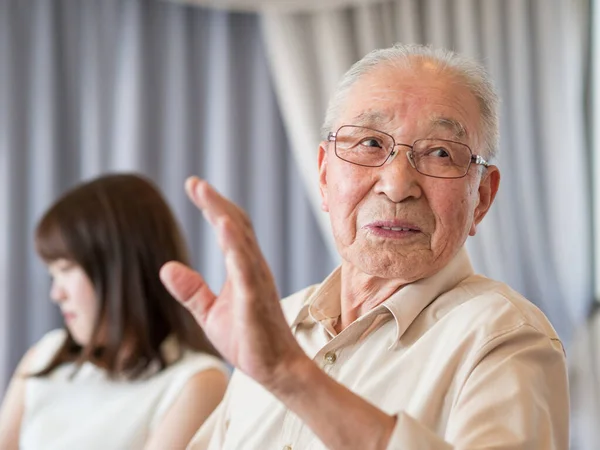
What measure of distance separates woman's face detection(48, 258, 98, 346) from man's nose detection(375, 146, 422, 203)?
109 centimetres

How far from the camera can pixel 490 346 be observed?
1.11m

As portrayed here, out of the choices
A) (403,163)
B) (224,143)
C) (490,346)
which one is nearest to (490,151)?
(403,163)

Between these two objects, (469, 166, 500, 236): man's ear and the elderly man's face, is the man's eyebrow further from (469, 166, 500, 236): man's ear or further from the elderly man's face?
(469, 166, 500, 236): man's ear

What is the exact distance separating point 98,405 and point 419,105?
4.19 ft

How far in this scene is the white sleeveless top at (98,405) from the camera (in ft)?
6.57

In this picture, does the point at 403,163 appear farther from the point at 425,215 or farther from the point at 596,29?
the point at 596,29

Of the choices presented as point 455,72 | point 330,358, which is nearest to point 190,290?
point 330,358

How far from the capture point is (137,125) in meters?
3.40

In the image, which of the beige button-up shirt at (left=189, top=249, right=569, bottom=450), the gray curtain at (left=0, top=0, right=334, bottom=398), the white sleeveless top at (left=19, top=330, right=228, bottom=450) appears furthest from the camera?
the gray curtain at (left=0, top=0, right=334, bottom=398)

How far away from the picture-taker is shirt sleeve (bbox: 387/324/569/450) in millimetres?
995

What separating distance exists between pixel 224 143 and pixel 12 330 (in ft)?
3.90

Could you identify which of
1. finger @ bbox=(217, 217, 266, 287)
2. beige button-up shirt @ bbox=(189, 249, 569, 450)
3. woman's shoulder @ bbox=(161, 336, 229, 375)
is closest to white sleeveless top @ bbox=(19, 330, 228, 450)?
woman's shoulder @ bbox=(161, 336, 229, 375)

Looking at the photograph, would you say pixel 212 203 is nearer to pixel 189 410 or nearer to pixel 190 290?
pixel 190 290

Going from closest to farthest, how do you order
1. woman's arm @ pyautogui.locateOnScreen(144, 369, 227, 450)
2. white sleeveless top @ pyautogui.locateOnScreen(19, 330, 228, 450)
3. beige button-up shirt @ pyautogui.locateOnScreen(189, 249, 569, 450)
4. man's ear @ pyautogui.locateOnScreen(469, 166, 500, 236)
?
beige button-up shirt @ pyautogui.locateOnScreen(189, 249, 569, 450), man's ear @ pyautogui.locateOnScreen(469, 166, 500, 236), woman's arm @ pyautogui.locateOnScreen(144, 369, 227, 450), white sleeveless top @ pyautogui.locateOnScreen(19, 330, 228, 450)
